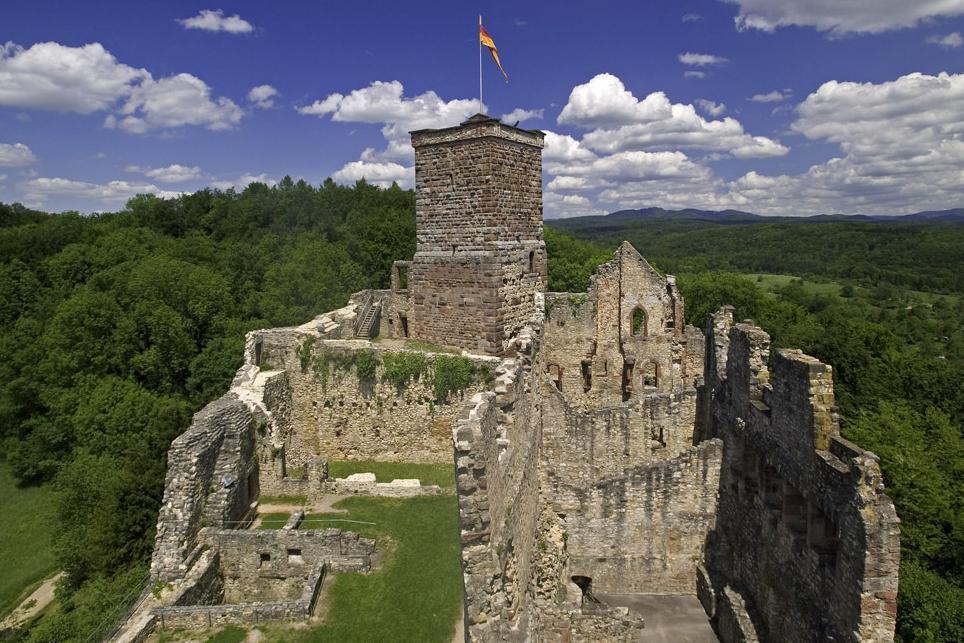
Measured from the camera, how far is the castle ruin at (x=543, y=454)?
687 cm

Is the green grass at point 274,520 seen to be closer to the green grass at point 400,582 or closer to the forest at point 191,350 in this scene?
the green grass at point 400,582

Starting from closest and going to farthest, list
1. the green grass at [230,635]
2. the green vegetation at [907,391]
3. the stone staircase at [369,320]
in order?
the green grass at [230,635] < the green vegetation at [907,391] < the stone staircase at [369,320]

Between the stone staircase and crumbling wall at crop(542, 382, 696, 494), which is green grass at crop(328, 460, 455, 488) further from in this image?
the stone staircase

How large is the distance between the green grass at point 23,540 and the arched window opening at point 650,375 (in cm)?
2104

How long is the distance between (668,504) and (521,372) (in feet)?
15.9

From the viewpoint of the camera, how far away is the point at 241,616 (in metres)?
9.77

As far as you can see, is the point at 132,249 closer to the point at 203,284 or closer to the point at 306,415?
the point at 203,284

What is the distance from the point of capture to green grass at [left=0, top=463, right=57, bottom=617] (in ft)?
63.1

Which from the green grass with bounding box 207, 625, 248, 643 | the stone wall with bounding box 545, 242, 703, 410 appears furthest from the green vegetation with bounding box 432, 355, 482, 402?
the green grass with bounding box 207, 625, 248, 643

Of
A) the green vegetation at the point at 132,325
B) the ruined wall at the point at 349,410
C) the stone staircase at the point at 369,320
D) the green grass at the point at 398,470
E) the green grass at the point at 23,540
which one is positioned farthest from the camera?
the stone staircase at the point at 369,320

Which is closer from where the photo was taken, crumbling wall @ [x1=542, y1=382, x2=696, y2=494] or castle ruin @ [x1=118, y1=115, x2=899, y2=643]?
castle ruin @ [x1=118, y1=115, x2=899, y2=643]

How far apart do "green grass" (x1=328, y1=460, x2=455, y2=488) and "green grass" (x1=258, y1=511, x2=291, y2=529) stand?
5.57 ft

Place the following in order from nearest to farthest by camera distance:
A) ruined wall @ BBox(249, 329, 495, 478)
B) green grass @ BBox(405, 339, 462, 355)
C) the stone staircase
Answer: ruined wall @ BBox(249, 329, 495, 478)
green grass @ BBox(405, 339, 462, 355)
the stone staircase

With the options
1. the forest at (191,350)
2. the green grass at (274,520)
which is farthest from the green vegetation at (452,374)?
the forest at (191,350)
